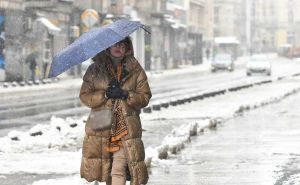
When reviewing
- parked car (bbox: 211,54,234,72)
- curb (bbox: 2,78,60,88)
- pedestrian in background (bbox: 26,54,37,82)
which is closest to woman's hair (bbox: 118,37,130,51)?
curb (bbox: 2,78,60,88)

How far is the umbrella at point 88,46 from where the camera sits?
7148 millimetres

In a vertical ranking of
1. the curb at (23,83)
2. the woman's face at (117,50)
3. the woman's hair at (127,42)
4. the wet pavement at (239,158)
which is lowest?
the curb at (23,83)

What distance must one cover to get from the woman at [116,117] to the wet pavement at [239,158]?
9.65 feet

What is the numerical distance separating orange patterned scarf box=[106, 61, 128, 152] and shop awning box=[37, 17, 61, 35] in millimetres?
42299

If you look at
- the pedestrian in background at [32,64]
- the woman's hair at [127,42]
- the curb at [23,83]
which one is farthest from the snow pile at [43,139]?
the pedestrian in background at [32,64]

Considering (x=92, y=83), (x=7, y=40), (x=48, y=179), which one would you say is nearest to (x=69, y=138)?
(x=48, y=179)

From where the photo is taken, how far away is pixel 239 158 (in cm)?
1248

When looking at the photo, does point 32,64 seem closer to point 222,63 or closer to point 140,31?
point 140,31

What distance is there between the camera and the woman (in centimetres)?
726

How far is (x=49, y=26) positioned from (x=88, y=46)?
1675 inches

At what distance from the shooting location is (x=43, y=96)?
3447cm

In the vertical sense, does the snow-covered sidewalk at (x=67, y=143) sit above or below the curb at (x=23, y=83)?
above

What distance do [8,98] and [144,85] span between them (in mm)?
26242

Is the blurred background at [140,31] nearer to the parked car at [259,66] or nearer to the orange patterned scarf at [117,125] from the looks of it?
the parked car at [259,66]
